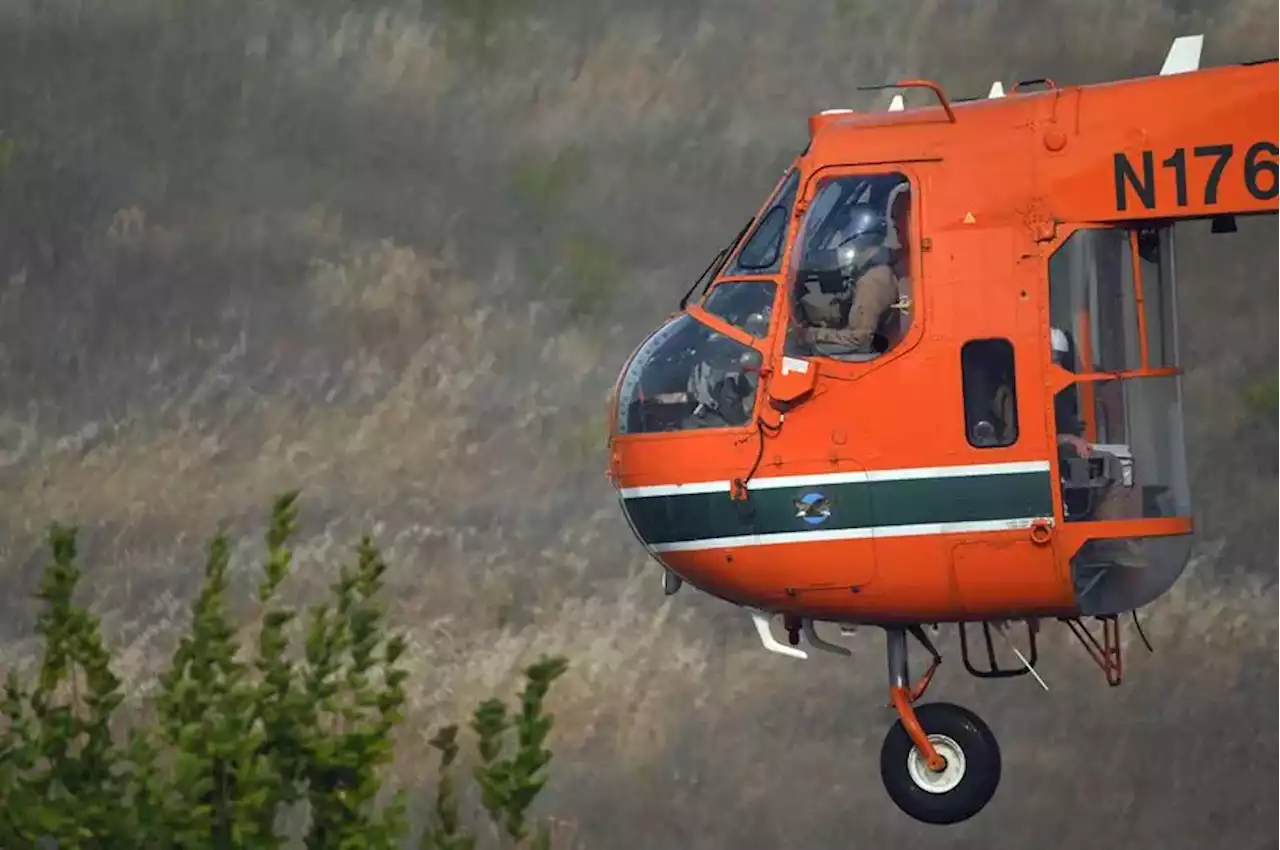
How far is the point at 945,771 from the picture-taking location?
13.1 metres

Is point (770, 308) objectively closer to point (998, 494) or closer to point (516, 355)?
point (998, 494)

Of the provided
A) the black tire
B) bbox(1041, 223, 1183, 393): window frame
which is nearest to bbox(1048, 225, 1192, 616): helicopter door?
bbox(1041, 223, 1183, 393): window frame

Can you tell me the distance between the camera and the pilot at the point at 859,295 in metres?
12.2

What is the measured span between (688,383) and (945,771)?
2.61 meters

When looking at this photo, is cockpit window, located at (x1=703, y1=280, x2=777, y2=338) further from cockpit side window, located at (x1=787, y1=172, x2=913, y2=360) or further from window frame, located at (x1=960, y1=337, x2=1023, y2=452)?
window frame, located at (x1=960, y1=337, x2=1023, y2=452)

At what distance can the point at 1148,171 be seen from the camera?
11977mm

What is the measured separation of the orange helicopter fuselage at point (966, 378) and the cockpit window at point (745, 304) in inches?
1.4

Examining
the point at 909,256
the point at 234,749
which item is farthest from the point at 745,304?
the point at 234,749

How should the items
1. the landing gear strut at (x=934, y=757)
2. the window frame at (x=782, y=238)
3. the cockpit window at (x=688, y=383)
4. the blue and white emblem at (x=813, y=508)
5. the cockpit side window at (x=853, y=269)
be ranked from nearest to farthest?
1. the blue and white emblem at (x=813, y=508)
2. the cockpit side window at (x=853, y=269)
3. the cockpit window at (x=688, y=383)
4. the window frame at (x=782, y=238)
5. the landing gear strut at (x=934, y=757)

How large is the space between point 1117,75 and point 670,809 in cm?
905

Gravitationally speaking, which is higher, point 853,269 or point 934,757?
point 853,269

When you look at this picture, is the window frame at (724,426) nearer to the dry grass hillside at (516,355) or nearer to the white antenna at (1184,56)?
the white antenna at (1184,56)

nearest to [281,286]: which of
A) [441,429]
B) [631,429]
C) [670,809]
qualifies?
[441,429]

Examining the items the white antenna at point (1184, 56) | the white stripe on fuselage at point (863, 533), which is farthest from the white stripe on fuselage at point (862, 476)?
the white antenna at point (1184, 56)
